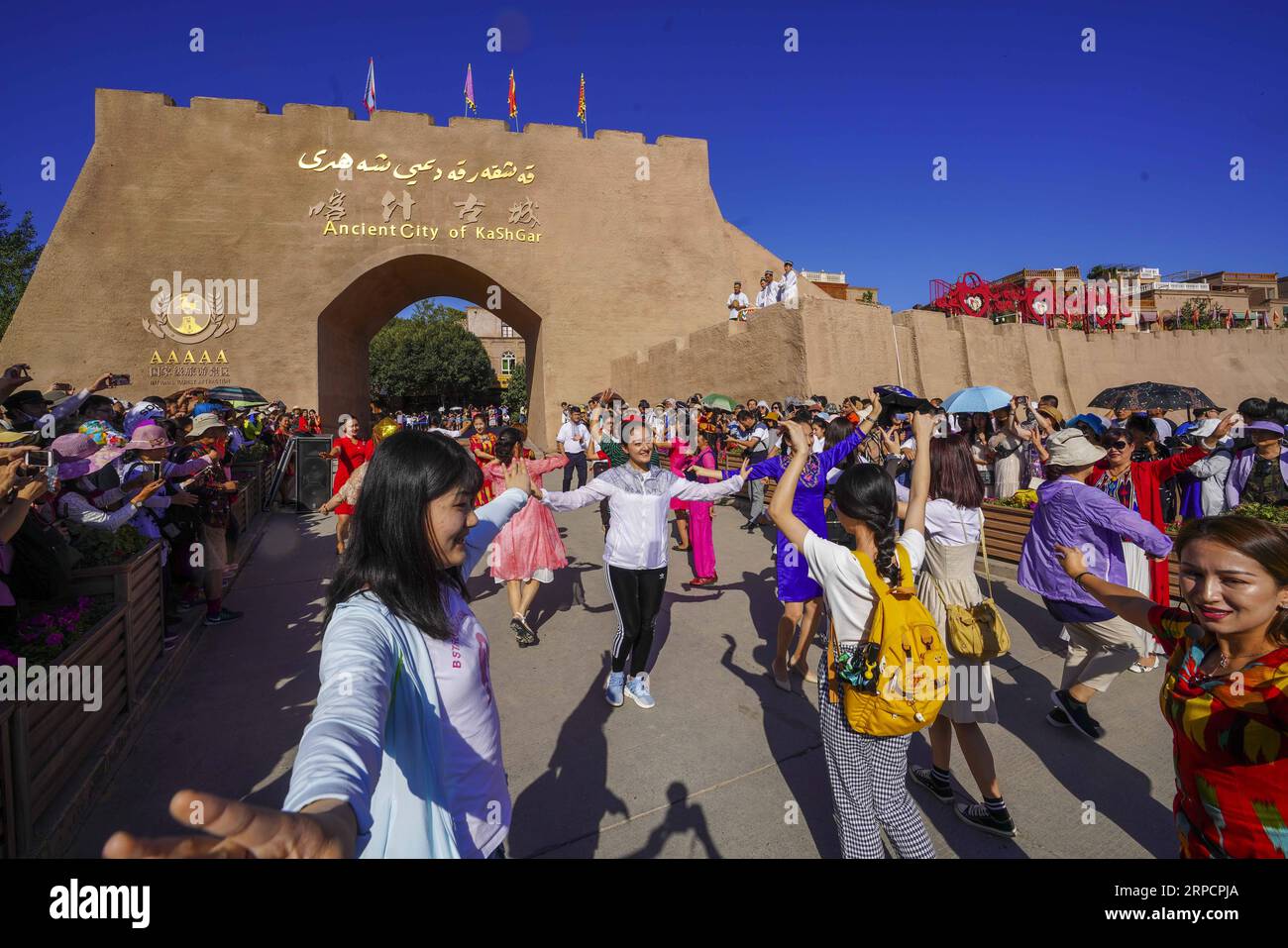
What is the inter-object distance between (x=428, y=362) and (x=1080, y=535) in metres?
47.9

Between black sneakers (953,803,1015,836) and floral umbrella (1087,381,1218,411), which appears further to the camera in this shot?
floral umbrella (1087,381,1218,411)

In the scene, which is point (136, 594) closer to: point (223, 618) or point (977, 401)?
point (223, 618)

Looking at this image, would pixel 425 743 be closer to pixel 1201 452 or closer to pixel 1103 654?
pixel 1103 654

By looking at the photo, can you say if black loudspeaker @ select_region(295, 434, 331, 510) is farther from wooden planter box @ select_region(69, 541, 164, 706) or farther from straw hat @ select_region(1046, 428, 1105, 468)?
straw hat @ select_region(1046, 428, 1105, 468)

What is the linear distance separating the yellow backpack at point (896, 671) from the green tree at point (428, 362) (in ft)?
159

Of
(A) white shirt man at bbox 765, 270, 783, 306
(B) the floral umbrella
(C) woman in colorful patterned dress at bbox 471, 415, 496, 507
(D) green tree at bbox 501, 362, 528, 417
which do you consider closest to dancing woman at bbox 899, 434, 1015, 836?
(C) woman in colorful patterned dress at bbox 471, 415, 496, 507

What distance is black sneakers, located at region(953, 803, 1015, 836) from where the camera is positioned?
304 centimetres

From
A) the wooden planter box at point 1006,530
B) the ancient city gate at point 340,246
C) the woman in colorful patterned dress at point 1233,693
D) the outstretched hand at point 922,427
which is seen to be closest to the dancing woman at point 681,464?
the wooden planter box at point 1006,530

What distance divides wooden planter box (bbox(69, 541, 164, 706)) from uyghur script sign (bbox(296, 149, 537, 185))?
1947 cm

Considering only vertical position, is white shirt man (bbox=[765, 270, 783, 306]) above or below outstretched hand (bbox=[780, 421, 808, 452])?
above

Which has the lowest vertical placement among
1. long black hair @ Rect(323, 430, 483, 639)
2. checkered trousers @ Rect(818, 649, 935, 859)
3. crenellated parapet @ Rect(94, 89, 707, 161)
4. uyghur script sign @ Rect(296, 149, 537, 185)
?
checkered trousers @ Rect(818, 649, 935, 859)
